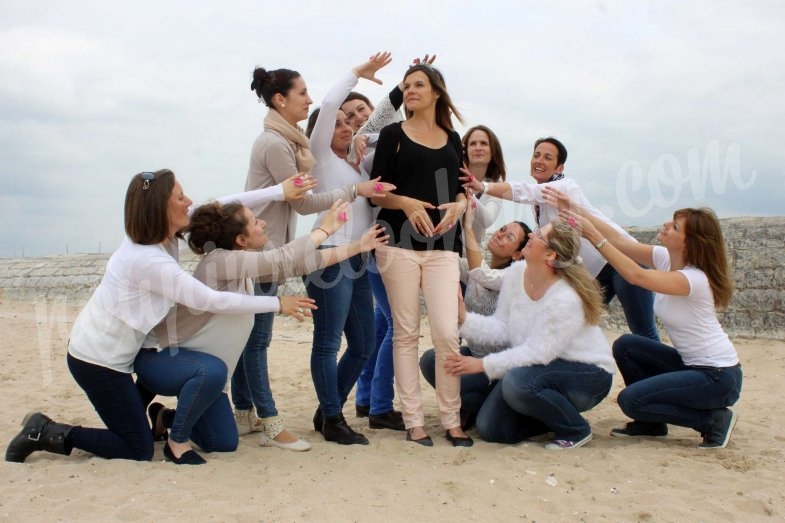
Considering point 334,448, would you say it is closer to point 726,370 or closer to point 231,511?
point 231,511

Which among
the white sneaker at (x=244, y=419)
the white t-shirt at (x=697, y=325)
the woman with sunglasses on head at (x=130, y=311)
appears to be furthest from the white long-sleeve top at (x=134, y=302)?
the white t-shirt at (x=697, y=325)

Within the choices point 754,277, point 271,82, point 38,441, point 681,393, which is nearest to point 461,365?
point 681,393

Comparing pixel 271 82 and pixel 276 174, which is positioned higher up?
pixel 271 82

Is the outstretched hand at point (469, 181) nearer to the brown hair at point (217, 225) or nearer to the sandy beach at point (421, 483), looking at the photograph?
the brown hair at point (217, 225)

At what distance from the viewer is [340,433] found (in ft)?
12.1

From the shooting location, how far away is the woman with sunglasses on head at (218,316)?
3.24 metres

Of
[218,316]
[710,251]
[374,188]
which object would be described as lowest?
[218,316]

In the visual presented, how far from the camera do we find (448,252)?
3678 millimetres

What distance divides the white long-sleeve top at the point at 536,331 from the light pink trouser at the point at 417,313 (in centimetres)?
23

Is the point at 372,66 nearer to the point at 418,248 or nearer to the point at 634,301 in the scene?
the point at 418,248

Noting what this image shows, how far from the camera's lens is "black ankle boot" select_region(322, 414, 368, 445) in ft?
12.1

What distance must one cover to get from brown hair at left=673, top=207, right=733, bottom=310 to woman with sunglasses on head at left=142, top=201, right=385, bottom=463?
158 centimetres

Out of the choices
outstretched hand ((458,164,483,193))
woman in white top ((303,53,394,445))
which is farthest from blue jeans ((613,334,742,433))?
woman in white top ((303,53,394,445))

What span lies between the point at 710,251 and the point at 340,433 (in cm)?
210
